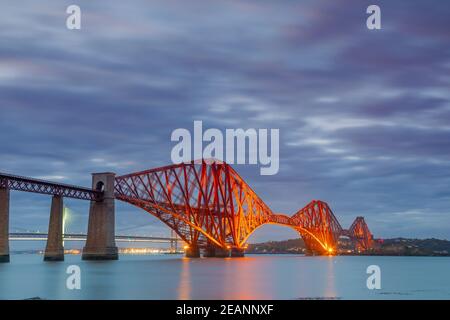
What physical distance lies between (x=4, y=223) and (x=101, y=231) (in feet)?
106

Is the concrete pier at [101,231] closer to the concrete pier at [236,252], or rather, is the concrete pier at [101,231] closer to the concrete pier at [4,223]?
the concrete pier at [4,223]

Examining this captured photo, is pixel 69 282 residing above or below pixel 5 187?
below

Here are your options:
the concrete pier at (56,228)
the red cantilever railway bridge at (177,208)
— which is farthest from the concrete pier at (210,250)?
the concrete pier at (56,228)

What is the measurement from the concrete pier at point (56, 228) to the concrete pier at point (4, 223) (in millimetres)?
13934

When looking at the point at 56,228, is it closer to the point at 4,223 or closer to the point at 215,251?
the point at 4,223

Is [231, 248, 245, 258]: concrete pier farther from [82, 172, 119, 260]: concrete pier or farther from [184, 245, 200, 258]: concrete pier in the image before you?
[82, 172, 119, 260]: concrete pier

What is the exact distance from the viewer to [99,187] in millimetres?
116062

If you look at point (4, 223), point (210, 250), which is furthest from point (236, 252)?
point (4, 223)

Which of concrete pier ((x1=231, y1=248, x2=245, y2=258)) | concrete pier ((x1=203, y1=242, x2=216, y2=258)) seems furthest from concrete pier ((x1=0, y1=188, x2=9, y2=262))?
concrete pier ((x1=231, y1=248, x2=245, y2=258))

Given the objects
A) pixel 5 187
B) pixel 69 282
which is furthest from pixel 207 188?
pixel 69 282

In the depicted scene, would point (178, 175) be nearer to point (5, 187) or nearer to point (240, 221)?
point (240, 221)

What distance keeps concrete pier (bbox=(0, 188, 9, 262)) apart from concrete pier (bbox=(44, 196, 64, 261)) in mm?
13934

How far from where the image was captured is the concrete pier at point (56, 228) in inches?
3752
